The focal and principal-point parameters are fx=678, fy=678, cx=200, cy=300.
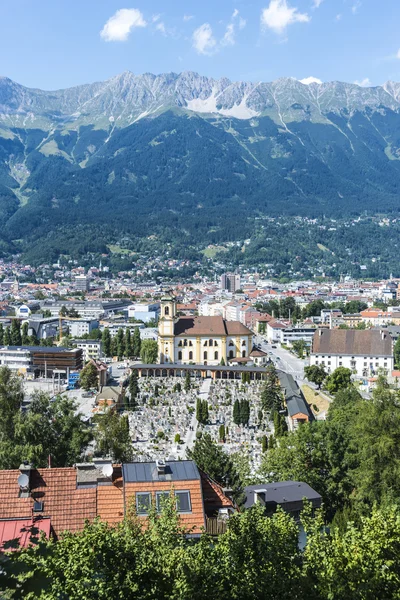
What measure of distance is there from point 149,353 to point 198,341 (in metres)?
4.77

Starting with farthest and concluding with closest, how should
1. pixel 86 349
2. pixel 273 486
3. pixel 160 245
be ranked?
pixel 160 245 < pixel 86 349 < pixel 273 486

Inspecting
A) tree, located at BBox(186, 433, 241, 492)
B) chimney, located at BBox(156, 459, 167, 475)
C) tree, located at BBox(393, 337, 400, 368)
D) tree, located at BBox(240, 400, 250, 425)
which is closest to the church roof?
tree, located at BBox(393, 337, 400, 368)

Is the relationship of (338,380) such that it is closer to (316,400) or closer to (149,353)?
(316,400)

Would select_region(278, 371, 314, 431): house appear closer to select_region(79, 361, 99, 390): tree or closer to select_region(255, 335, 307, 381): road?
select_region(255, 335, 307, 381): road

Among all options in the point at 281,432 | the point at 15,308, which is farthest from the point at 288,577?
the point at 15,308

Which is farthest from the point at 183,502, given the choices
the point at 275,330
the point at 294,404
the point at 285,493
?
the point at 275,330

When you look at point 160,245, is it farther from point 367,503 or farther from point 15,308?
point 367,503

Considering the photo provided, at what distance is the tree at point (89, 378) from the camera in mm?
53781

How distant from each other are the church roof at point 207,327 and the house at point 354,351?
7.42m

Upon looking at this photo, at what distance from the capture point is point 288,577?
8750mm

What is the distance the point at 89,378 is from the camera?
53781mm

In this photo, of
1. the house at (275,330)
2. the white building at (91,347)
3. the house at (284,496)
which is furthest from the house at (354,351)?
the house at (284,496)

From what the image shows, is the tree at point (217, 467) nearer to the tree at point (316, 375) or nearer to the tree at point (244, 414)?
the tree at point (244, 414)

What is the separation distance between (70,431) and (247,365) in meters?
37.4
